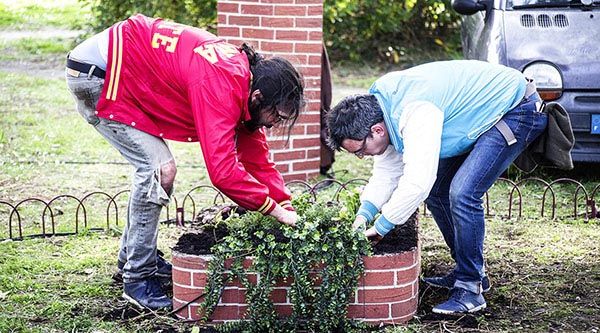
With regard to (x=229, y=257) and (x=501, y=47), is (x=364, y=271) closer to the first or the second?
(x=229, y=257)

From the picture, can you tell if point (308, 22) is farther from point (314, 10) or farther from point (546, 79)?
point (546, 79)

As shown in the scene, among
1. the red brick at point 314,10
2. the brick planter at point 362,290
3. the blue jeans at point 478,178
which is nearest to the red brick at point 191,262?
the brick planter at point 362,290

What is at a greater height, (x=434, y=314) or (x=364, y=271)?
(x=364, y=271)

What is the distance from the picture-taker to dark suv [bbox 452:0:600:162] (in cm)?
680

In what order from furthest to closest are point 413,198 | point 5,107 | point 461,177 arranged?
1. point 5,107
2. point 461,177
3. point 413,198

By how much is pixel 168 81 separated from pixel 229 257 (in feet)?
2.82

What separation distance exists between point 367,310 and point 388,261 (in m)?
0.26

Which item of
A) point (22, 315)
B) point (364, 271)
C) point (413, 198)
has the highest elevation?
point (413, 198)

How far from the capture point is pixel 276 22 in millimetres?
6836

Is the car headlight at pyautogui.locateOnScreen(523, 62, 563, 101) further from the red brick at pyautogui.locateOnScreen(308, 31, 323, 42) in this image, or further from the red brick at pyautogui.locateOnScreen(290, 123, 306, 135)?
the red brick at pyautogui.locateOnScreen(290, 123, 306, 135)

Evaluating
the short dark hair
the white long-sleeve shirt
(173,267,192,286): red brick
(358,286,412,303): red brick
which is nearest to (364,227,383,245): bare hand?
the white long-sleeve shirt

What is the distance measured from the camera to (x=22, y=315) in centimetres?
461

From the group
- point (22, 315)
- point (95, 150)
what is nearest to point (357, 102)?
point (22, 315)

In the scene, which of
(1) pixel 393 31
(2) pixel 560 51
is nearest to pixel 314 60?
(2) pixel 560 51
